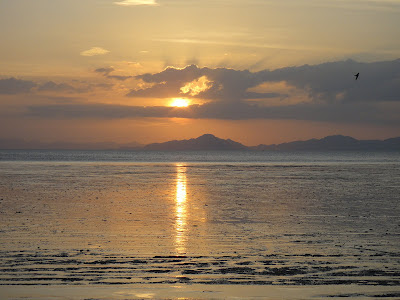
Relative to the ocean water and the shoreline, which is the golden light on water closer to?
the ocean water

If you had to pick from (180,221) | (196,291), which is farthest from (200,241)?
(196,291)

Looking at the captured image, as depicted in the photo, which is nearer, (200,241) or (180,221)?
(200,241)

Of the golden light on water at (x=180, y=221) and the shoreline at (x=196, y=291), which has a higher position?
the golden light on water at (x=180, y=221)

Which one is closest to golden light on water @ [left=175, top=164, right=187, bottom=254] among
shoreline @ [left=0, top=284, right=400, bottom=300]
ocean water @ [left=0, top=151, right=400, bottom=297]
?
ocean water @ [left=0, top=151, right=400, bottom=297]

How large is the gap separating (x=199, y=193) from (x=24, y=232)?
2283cm

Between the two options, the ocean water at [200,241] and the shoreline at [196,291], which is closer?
the shoreline at [196,291]

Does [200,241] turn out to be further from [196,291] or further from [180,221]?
[196,291]

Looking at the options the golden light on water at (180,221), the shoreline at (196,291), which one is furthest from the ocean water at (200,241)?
the shoreline at (196,291)

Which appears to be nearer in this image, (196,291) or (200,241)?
(196,291)

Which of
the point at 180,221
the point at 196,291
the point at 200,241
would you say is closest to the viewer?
the point at 196,291

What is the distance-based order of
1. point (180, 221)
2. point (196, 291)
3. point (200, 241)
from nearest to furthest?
point (196, 291), point (200, 241), point (180, 221)

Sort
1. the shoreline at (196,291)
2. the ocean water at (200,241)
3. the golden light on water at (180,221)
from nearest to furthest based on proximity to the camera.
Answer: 1. the shoreline at (196,291)
2. the ocean water at (200,241)
3. the golden light on water at (180,221)

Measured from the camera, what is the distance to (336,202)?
36312mm

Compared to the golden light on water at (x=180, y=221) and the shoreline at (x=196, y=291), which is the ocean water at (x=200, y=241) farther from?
the shoreline at (x=196, y=291)
